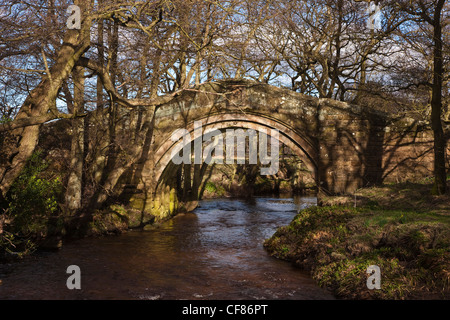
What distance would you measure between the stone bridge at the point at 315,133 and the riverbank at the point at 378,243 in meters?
1.46

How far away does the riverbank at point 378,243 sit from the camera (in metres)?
5.77

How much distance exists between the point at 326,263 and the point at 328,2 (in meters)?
9.63

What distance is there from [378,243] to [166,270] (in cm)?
421

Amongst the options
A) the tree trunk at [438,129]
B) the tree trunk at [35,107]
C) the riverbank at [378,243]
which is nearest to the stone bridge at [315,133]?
the riverbank at [378,243]

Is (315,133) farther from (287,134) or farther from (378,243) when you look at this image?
(378,243)

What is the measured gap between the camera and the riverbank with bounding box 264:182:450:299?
5766mm

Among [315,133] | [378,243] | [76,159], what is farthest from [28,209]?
[315,133]

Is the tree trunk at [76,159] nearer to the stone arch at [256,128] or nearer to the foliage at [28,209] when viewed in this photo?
the foliage at [28,209]

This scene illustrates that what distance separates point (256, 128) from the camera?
12.6m

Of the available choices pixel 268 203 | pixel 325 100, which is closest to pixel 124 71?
pixel 325 100

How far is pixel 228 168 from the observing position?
79.4 ft

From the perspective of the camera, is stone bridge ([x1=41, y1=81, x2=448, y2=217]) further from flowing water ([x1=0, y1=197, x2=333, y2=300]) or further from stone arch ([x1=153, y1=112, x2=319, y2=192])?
flowing water ([x1=0, y1=197, x2=333, y2=300])

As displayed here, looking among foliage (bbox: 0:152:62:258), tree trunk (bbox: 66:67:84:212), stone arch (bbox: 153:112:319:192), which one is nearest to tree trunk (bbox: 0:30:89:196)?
foliage (bbox: 0:152:62:258)
